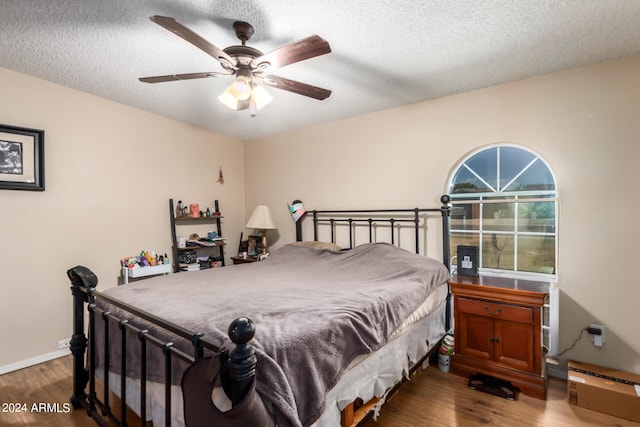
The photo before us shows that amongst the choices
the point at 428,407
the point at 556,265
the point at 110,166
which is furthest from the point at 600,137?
the point at 110,166

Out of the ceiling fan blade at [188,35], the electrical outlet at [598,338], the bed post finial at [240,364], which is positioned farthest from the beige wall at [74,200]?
the electrical outlet at [598,338]

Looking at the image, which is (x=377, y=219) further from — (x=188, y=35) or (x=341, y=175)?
(x=188, y=35)

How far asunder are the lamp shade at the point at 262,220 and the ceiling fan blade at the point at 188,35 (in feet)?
7.66

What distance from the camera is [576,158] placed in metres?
2.40

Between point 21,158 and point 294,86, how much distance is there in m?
2.41

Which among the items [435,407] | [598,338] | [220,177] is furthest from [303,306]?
[220,177]

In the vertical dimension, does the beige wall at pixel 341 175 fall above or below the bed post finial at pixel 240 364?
above

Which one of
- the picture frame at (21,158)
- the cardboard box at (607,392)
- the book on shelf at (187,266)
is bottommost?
the cardboard box at (607,392)

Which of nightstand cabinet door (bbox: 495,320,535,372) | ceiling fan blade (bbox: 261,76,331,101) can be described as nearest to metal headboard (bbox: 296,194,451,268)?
nightstand cabinet door (bbox: 495,320,535,372)

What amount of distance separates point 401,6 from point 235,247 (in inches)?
141

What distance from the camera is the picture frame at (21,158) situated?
2.57 m

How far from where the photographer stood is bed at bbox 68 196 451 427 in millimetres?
1095

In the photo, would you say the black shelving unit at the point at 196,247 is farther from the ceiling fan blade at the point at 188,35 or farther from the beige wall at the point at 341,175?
the ceiling fan blade at the point at 188,35

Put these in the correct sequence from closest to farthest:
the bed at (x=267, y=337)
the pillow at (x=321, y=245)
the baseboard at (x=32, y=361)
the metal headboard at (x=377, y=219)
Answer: the bed at (x=267, y=337), the baseboard at (x=32, y=361), the metal headboard at (x=377, y=219), the pillow at (x=321, y=245)
